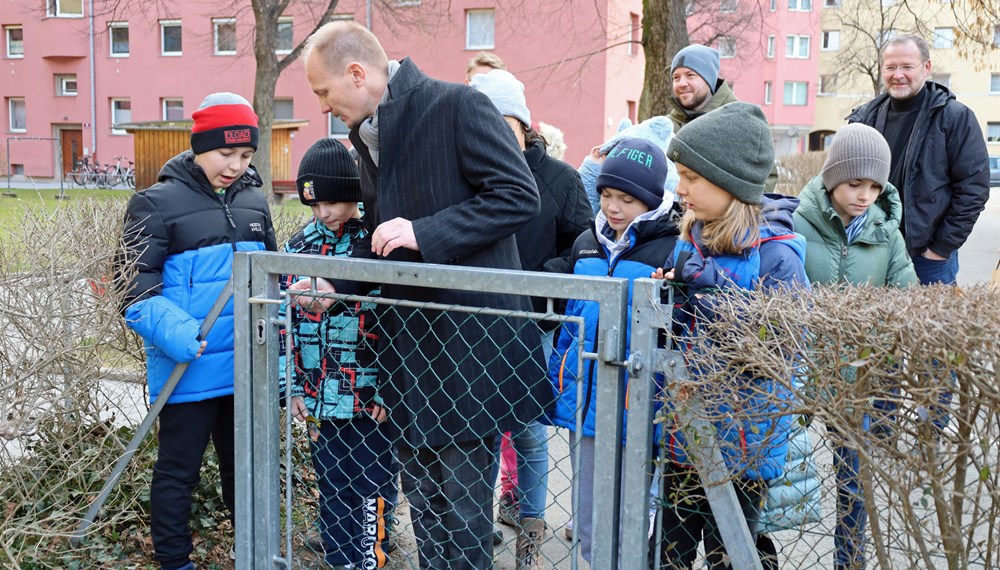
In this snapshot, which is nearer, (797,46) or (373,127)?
(373,127)

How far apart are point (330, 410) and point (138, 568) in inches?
39.4

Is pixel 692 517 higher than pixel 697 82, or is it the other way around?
pixel 697 82

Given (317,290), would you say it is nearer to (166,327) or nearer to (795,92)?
(166,327)

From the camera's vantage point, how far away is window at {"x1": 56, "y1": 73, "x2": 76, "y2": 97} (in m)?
36.7

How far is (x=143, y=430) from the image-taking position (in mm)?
3404

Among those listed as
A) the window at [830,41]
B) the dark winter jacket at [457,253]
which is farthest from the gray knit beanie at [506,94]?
the window at [830,41]

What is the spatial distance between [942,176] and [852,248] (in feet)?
5.27

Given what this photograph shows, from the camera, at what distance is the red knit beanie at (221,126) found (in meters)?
3.43

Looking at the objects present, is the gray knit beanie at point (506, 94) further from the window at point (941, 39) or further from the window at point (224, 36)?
the window at point (224, 36)

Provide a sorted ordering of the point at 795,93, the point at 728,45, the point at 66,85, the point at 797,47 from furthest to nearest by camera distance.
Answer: the point at 795,93 < the point at 797,47 < the point at 66,85 < the point at 728,45

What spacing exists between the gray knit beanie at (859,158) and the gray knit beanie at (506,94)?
128 centimetres

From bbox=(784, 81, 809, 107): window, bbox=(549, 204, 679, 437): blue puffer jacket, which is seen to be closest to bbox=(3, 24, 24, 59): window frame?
bbox=(784, 81, 809, 107): window

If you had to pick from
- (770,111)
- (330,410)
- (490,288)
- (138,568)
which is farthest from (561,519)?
(770,111)

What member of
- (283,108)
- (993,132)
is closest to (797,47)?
(993,132)
